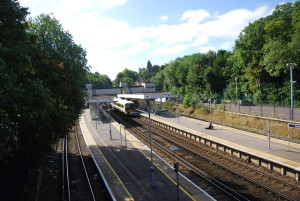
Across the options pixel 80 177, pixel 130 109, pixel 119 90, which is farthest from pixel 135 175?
pixel 119 90

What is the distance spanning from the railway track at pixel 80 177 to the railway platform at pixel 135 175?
0.54 metres

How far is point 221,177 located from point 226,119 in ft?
59.2

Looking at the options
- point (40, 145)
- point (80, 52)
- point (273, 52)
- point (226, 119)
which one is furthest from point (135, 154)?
point (273, 52)

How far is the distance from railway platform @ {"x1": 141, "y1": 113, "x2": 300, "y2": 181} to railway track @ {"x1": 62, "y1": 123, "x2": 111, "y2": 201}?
11.3m

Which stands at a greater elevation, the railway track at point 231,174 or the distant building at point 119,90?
the distant building at point 119,90

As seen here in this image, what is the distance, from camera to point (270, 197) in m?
12.8

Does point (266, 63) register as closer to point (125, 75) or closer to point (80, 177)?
point (80, 177)

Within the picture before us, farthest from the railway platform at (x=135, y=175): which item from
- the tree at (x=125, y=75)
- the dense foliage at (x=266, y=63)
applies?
the tree at (x=125, y=75)

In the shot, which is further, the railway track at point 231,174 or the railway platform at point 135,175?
the railway platform at point 135,175

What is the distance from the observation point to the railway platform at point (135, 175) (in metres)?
13.5

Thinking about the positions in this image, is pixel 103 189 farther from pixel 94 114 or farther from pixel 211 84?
pixel 211 84

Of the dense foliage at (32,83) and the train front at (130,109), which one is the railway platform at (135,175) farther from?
the train front at (130,109)

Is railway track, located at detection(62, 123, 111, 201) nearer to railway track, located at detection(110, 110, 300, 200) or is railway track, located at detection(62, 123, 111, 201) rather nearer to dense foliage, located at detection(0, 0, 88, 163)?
dense foliage, located at detection(0, 0, 88, 163)

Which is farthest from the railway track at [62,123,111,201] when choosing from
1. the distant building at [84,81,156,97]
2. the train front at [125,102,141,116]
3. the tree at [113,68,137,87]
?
the tree at [113,68,137,87]
